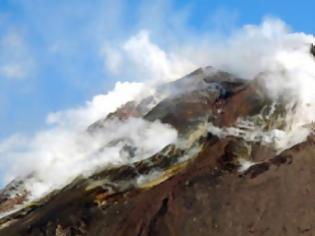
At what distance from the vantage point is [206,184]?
403ft

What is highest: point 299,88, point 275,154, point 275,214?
point 299,88

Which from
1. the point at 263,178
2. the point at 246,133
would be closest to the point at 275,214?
the point at 263,178

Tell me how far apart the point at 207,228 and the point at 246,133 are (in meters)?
33.7

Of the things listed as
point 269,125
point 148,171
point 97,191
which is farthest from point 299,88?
point 97,191

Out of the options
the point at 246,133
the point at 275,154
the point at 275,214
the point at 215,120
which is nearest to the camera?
the point at 275,214

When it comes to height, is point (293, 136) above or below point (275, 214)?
above

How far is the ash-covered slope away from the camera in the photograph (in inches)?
4496

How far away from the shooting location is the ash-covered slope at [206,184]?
4496 inches

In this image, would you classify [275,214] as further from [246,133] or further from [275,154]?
[246,133]

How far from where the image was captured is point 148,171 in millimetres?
147875

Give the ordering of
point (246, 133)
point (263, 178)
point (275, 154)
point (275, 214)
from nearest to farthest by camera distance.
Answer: point (275, 214), point (263, 178), point (275, 154), point (246, 133)

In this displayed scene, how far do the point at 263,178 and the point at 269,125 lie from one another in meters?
28.1

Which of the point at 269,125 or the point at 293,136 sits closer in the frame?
the point at 293,136

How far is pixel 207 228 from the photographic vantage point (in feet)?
373
